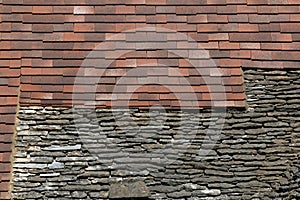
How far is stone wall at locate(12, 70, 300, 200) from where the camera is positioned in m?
6.15

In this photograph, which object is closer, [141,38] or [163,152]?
[163,152]

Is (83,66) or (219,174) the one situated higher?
(83,66)

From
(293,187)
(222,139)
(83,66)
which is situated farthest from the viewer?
(83,66)

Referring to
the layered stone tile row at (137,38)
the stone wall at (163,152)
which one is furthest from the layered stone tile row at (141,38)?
the stone wall at (163,152)

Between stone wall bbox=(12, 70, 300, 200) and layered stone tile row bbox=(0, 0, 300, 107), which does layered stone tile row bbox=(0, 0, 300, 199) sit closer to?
layered stone tile row bbox=(0, 0, 300, 107)

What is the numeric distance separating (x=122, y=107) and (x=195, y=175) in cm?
113

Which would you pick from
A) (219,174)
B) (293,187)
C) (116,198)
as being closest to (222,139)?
(219,174)

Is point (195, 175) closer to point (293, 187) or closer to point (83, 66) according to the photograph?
point (293, 187)

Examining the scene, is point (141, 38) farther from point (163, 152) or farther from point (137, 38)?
point (163, 152)

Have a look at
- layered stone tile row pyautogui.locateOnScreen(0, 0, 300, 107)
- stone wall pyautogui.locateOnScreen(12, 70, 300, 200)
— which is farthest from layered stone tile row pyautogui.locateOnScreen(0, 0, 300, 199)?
stone wall pyautogui.locateOnScreen(12, 70, 300, 200)

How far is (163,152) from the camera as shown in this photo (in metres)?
6.40

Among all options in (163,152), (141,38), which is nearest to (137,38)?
(141,38)

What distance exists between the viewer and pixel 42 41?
7.07 meters

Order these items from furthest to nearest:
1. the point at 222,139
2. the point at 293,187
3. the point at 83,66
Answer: the point at 83,66, the point at 222,139, the point at 293,187
